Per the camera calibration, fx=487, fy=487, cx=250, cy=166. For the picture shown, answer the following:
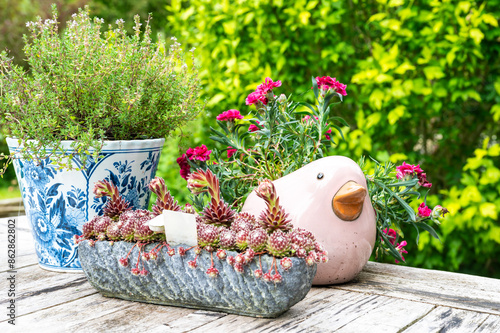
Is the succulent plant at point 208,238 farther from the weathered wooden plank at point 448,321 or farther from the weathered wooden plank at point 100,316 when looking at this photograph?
the weathered wooden plank at point 448,321

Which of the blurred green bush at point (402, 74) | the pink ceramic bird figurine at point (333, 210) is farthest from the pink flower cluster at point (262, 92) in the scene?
the blurred green bush at point (402, 74)

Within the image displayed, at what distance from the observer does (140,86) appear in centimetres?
119

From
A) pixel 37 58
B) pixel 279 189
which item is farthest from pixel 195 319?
pixel 37 58

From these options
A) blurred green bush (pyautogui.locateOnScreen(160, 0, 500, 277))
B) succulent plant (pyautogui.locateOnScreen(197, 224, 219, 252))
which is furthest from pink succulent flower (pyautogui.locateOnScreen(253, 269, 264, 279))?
blurred green bush (pyautogui.locateOnScreen(160, 0, 500, 277))

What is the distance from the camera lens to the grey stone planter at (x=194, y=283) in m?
0.88

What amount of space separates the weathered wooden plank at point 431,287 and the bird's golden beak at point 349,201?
0.18 m

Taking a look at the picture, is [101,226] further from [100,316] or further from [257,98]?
[257,98]

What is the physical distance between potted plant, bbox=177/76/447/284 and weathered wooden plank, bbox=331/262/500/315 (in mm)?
56

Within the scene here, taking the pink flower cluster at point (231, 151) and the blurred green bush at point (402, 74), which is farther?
the blurred green bush at point (402, 74)

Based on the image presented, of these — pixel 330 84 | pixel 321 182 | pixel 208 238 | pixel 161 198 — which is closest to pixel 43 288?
pixel 161 198

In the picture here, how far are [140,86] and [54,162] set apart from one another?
27 centimetres

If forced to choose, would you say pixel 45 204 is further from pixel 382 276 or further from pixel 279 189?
pixel 382 276

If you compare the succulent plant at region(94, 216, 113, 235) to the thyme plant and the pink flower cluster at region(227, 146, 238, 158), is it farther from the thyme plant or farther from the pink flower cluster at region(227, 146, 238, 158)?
the pink flower cluster at region(227, 146, 238, 158)

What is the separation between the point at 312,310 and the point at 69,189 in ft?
2.12
